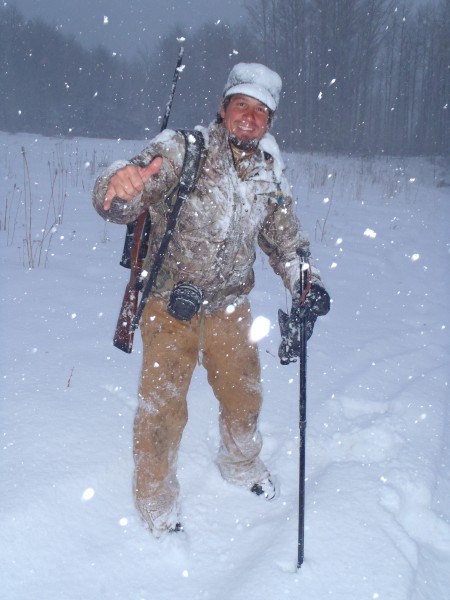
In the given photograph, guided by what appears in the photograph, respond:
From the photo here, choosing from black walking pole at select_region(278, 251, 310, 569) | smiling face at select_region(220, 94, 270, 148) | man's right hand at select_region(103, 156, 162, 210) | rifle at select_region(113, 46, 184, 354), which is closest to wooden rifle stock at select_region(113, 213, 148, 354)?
rifle at select_region(113, 46, 184, 354)

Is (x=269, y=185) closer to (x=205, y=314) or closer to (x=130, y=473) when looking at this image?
(x=205, y=314)

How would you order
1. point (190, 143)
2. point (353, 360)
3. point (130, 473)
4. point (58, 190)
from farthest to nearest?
point (58, 190)
point (353, 360)
point (130, 473)
point (190, 143)

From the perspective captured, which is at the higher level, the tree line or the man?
the tree line

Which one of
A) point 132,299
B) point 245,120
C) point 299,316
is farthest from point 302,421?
point 245,120

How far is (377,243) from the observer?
28.7ft

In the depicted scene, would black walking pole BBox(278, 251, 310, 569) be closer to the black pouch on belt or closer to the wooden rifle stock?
the black pouch on belt

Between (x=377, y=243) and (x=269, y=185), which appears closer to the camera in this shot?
(x=269, y=185)

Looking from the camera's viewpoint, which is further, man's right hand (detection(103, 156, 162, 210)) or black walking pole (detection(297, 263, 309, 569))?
black walking pole (detection(297, 263, 309, 569))

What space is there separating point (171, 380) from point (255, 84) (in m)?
1.48

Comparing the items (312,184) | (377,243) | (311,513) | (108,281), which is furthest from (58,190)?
(311,513)

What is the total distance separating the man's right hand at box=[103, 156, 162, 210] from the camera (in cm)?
209

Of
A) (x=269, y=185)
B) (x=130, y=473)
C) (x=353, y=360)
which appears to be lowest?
(x=130, y=473)

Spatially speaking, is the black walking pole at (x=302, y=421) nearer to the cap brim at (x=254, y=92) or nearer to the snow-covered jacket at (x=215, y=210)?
the snow-covered jacket at (x=215, y=210)

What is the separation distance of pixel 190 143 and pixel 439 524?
2.24 m
